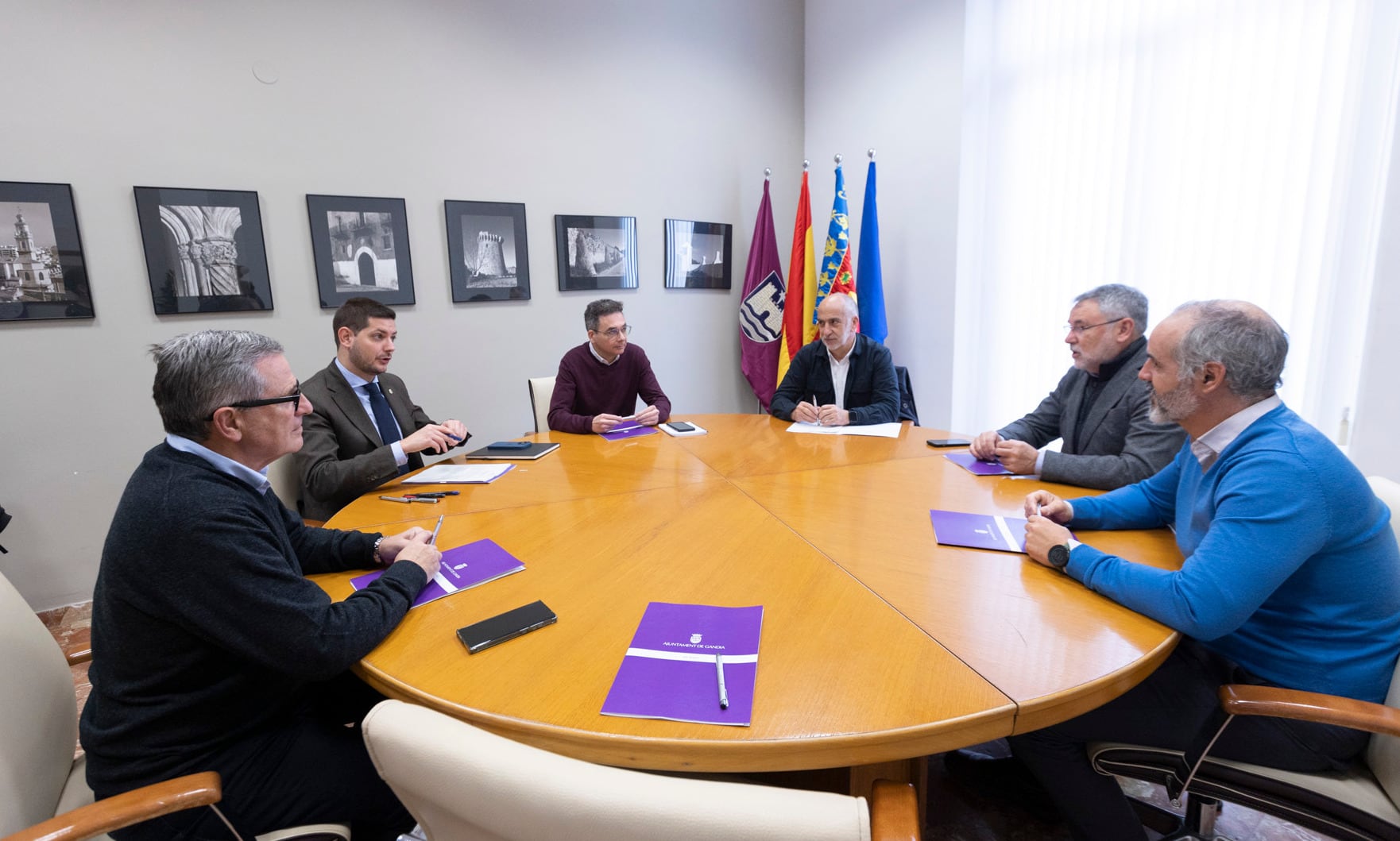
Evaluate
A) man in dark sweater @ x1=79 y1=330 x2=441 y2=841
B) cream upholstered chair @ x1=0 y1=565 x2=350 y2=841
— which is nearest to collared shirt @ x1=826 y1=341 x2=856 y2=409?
man in dark sweater @ x1=79 y1=330 x2=441 y2=841

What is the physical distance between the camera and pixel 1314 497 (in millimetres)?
1083

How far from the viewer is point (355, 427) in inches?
88.2

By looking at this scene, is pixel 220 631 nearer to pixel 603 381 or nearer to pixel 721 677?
pixel 721 677

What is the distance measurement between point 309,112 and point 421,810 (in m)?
3.50

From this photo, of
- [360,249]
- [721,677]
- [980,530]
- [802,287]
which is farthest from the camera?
[802,287]

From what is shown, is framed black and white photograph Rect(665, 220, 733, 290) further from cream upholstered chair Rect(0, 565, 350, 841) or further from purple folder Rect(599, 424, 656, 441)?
cream upholstered chair Rect(0, 565, 350, 841)

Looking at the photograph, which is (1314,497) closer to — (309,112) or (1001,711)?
(1001,711)

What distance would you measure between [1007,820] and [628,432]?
6.27 ft

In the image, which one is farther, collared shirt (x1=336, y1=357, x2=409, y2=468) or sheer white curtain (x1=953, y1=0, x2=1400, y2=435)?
collared shirt (x1=336, y1=357, x2=409, y2=468)

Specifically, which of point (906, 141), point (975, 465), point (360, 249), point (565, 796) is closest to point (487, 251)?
point (360, 249)

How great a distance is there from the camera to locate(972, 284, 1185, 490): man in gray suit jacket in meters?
1.81

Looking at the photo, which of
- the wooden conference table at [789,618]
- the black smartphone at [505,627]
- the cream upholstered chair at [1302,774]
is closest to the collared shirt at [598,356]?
the wooden conference table at [789,618]

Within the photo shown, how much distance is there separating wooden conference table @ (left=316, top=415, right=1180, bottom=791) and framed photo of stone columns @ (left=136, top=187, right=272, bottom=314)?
1.84 m

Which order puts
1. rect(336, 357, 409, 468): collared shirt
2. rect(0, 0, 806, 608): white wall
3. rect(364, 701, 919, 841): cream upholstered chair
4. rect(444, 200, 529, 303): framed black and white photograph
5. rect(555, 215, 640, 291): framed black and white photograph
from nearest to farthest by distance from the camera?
rect(364, 701, 919, 841): cream upholstered chair < rect(336, 357, 409, 468): collared shirt < rect(0, 0, 806, 608): white wall < rect(444, 200, 529, 303): framed black and white photograph < rect(555, 215, 640, 291): framed black and white photograph
